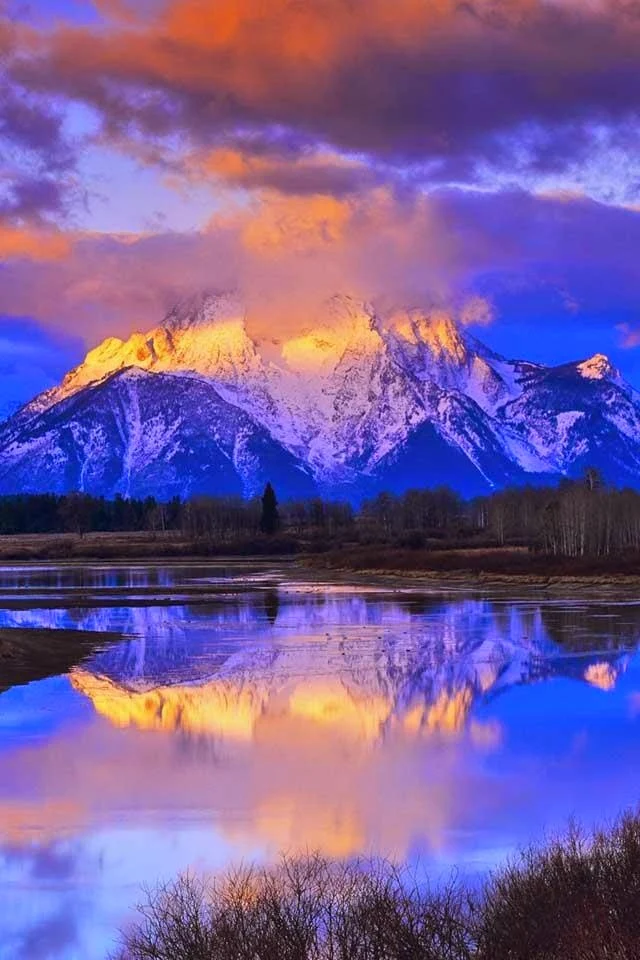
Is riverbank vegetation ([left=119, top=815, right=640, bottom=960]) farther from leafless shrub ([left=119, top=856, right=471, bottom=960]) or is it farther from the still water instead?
the still water

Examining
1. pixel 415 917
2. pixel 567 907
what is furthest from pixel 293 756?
pixel 567 907

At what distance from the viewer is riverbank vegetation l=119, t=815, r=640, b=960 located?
41.1ft

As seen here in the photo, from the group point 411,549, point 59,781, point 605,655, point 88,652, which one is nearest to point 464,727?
point 59,781

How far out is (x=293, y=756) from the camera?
27.4 metres

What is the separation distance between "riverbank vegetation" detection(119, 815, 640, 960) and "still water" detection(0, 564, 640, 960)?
1.50 metres

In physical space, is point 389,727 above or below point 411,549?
below

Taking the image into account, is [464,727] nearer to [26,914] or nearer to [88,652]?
[26,914]

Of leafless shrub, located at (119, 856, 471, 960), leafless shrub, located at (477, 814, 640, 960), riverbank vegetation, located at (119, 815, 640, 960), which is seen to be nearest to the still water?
leafless shrub, located at (119, 856, 471, 960)

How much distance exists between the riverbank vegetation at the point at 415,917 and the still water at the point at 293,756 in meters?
1.50

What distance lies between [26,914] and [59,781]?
8488mm

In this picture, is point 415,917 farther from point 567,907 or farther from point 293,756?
point 293,756

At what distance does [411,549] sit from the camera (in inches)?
5915

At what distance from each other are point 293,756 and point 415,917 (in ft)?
45.6

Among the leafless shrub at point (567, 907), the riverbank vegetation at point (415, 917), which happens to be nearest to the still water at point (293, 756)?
the riverbank vegetation at point (415, 917)
